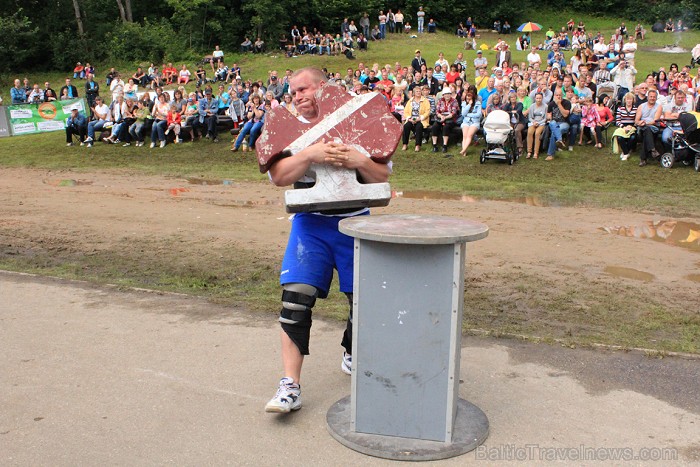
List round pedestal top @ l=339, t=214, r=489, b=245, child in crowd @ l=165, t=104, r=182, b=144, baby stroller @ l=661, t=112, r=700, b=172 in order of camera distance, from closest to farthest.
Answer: round pedestal top @ l=339, t=214, r=489, b=245
baby stroller @ l=661, t=112, r=700, b=172
child in crowd @ l=165, t=104, r=182, b=144

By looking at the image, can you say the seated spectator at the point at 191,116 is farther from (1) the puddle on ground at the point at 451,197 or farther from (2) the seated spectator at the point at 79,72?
(2) the seated spectator at the point at 79,72

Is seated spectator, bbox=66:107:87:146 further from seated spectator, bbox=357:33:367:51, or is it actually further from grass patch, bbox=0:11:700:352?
seated spectator, bbox=357:33:367:51

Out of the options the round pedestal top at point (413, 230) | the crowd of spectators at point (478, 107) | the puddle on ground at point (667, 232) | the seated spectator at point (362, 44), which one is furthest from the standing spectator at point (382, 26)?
the round pedestal top at point (413, 230)

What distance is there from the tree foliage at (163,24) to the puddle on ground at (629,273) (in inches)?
1507

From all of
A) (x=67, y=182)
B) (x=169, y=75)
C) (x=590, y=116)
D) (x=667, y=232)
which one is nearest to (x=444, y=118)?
(x=590, y=116)

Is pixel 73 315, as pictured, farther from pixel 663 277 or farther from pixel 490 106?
pixel 490 106

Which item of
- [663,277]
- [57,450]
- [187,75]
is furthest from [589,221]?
[187,75]

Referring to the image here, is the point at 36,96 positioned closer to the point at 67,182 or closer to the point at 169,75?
the point at 169,75

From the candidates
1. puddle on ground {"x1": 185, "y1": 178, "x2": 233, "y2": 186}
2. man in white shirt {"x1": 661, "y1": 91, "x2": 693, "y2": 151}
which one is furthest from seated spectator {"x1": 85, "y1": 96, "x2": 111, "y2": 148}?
man in white shirt {"x1": 661, "y1": 91, "x2": 693, "y2": 151}

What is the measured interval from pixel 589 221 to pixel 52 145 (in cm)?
1709

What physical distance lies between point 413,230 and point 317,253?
34.6 inches

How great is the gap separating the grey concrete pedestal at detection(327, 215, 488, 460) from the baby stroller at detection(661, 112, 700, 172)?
12190mm

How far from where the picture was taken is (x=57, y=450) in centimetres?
400

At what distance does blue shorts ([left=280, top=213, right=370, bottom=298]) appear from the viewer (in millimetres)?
4562
